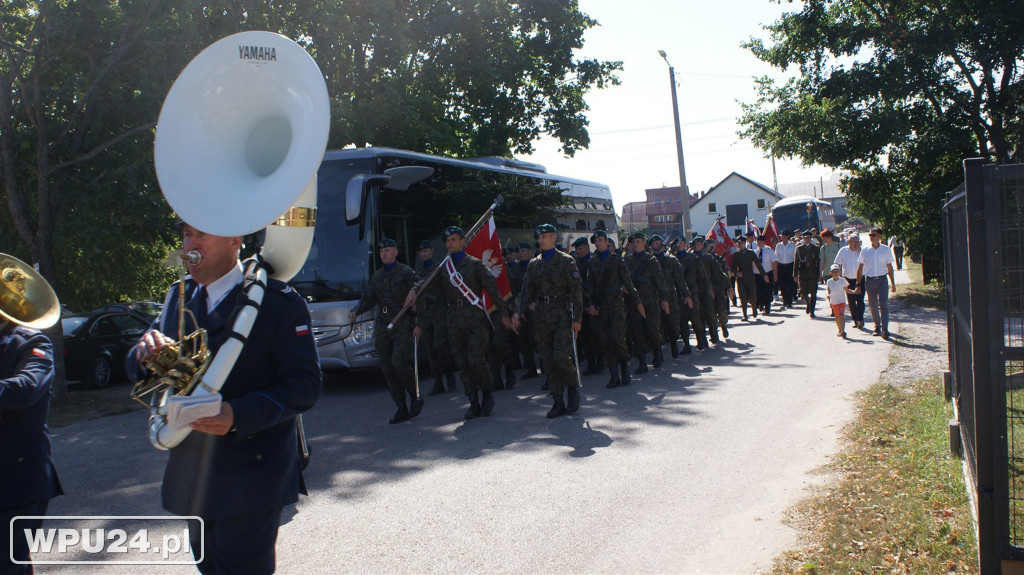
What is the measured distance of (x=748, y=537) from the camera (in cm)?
491

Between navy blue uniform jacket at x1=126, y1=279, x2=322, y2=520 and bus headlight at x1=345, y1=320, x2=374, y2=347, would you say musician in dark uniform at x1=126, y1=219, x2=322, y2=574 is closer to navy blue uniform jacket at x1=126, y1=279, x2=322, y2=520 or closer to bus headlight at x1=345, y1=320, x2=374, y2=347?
navy blue uniform jacket at x1=126, y1=279, x2=322, y2=520

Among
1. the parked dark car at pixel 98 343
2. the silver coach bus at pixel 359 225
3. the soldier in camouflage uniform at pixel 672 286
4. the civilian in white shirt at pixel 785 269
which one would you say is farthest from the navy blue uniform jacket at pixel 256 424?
the civilian in white shirt at pixel 785 269

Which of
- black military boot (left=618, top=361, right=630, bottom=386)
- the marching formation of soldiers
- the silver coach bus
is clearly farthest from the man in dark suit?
black military boot (left=618, top=361, right=630, bottom=386)

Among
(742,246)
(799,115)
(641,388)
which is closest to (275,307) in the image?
(641,388)

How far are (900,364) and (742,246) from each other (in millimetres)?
9203

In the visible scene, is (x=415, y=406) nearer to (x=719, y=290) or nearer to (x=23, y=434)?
(x=23, y=434)

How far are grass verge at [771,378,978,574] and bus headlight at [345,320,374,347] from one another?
6541 mm

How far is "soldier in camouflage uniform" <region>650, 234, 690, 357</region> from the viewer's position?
13.1 meters

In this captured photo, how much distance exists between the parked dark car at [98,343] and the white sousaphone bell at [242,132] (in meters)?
13.6

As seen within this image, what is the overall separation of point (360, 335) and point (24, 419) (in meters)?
7.88

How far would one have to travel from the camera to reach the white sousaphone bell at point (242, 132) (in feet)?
8.44

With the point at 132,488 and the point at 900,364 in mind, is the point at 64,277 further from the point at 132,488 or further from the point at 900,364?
the point at 900,364

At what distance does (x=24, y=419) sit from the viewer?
3.47 meters

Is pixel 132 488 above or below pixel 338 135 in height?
below
